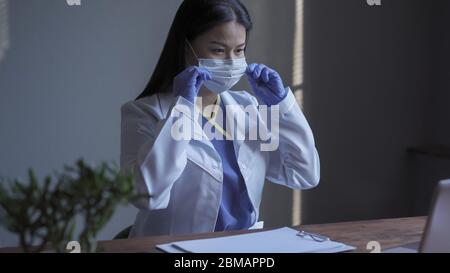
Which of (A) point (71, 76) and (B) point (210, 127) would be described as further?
(A) point (71, 76)

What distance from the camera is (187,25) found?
184cm

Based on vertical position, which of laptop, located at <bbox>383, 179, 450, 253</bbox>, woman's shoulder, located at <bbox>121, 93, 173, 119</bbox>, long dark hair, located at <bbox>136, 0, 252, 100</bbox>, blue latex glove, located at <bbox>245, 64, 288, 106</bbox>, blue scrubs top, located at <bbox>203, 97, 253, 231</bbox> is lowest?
blue scrubs top, located at <bbox>203, 97, 253, 231</bbox>

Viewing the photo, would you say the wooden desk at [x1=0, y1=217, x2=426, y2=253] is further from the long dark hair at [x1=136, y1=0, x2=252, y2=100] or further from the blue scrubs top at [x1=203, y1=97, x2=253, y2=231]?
the long dark hair at [x1=136, y1=0, x2=252, y2=100]

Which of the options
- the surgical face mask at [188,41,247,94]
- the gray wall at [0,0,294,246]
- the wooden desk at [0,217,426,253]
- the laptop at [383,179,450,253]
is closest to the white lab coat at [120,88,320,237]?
the surgical face mask at [188,41,247,94]

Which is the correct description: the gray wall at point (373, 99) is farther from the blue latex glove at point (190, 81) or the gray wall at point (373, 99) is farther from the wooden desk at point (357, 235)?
the wooden desk at point (357, 235)

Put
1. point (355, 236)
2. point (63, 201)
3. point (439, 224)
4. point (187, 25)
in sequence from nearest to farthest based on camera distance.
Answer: point (63, 201)
point (439, 224)
point (355, 236)
point (187, 25)

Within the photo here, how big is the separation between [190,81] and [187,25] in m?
0.20

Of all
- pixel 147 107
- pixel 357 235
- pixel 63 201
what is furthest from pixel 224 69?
pixel 63 201

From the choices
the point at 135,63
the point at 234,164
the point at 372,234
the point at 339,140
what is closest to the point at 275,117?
the point at 234,164

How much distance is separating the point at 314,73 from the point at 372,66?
0.34 metres

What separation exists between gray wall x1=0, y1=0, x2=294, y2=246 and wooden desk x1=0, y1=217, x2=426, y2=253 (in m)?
1.46

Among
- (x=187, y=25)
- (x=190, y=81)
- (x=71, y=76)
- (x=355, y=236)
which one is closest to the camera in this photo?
(x=355, y=236)

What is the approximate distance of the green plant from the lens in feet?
2.50

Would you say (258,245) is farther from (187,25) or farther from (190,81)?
(187,25)
